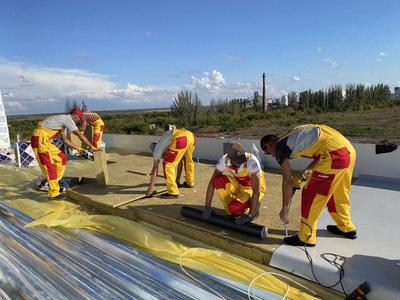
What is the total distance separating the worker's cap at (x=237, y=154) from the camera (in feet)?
10.4

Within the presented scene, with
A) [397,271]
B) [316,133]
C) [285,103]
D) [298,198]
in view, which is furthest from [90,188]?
[285,103]

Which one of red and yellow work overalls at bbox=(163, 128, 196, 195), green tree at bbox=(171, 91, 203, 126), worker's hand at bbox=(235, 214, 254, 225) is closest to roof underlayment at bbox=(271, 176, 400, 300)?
worker's hand at bbox=(235, 214, 254, 225)

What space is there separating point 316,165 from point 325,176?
0.12 m

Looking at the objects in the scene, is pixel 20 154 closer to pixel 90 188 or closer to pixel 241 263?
pixel 90 188

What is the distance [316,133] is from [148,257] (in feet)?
6.00

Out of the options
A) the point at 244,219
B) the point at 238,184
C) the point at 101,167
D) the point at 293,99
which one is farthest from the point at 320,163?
the point at 293,99

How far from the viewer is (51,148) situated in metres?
4.83

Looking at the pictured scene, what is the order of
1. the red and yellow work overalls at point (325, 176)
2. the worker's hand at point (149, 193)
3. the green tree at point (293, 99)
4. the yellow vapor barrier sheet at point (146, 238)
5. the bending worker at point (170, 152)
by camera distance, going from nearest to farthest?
the yellow vapor barrier sheet at point (146, 238) < the red and yellow work overalls at point (325, 176) < the bending worker at point (170, 152) < the worker's hand at point (149, 193) < the green tree at point (293, 99)

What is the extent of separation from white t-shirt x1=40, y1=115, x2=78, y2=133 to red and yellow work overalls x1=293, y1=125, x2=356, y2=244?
11.9 ft

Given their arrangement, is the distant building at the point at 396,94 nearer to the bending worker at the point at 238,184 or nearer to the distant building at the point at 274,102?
the distant building at the point at 274,102

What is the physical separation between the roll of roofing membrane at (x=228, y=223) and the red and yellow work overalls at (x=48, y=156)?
232cm

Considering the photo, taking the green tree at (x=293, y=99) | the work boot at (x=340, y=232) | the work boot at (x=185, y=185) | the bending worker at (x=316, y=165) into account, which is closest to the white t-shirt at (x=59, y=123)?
the work boot at (x=185, y=185)

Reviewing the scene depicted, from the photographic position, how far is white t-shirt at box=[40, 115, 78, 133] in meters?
4.86

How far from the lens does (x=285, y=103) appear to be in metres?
30.1
